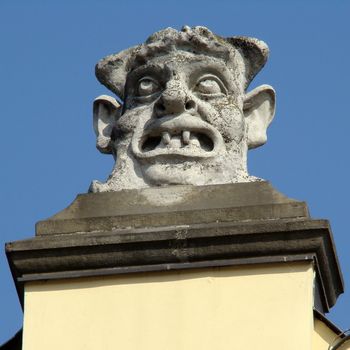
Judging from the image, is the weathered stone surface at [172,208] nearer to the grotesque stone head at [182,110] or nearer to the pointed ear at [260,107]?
the grotesque stone head at [182,110]

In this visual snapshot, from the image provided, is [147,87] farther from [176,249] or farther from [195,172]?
[176,249]

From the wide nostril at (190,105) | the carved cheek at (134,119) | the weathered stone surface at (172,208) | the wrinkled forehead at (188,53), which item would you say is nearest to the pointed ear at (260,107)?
the wrinkled forehead at (188,53)

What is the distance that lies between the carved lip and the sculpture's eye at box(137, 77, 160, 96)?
1.10 feet

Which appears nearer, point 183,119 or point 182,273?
point 182,273

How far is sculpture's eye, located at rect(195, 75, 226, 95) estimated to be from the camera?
13.8 m

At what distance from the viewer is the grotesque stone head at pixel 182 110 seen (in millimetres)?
13375

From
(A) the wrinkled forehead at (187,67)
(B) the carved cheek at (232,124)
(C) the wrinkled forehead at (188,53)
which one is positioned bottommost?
(B) the carved cheek at (232,124)

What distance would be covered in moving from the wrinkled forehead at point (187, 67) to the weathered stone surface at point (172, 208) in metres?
0.92

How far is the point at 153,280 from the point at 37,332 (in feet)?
2.26

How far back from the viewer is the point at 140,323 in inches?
497

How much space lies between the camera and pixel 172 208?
13.0 metres

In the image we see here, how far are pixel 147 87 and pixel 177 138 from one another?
0.49m

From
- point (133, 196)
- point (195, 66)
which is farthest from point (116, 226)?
point (195, 66)

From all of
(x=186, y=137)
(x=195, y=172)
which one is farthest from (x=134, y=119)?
(x=195, y=172)
